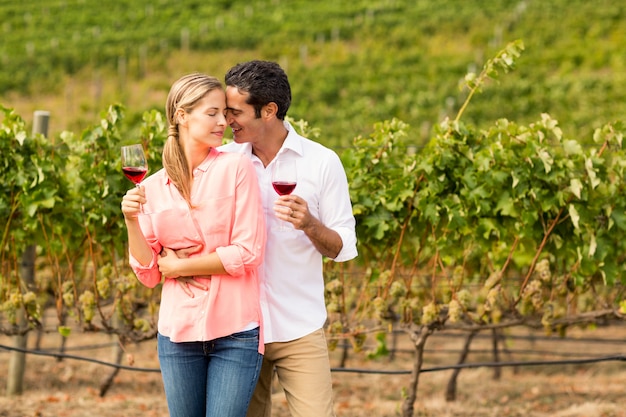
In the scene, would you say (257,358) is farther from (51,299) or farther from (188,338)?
(51,299)

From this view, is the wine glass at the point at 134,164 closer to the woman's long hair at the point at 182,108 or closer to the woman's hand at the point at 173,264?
the woman's long hair at the point at 182,108

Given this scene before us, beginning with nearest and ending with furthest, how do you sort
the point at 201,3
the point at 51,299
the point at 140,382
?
the point at 140,382
the point at 51,299
the point at 201,3

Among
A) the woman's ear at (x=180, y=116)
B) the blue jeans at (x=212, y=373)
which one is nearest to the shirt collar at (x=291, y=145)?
the woman's ear at (x=180, y=116)

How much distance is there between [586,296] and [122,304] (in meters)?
3.32

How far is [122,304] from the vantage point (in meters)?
4.75

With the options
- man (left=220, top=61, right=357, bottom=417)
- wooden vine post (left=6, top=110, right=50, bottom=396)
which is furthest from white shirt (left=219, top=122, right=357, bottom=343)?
wooden vine post (left=6, top=110, right=50, bottom=396)

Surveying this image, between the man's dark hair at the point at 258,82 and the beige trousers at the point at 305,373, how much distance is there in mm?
759

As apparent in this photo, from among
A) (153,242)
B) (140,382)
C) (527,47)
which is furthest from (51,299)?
(527,47)

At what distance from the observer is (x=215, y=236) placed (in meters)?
2.69

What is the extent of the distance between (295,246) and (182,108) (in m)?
0.57

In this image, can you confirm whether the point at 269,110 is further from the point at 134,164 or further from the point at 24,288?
the point at 24,288

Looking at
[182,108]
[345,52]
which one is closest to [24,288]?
[182,108]

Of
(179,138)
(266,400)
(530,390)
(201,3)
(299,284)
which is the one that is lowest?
(530,390)

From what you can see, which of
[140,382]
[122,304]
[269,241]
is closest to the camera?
[269,241]
